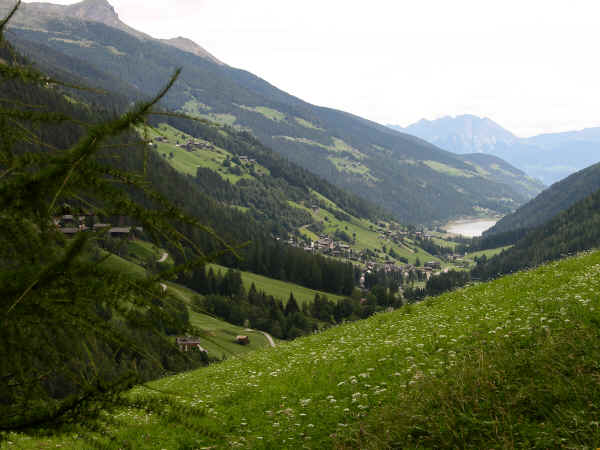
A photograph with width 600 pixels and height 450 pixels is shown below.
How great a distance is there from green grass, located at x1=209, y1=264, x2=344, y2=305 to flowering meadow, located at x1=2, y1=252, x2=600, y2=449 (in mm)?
124792

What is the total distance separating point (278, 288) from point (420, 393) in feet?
490

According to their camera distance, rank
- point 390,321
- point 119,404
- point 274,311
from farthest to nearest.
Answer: point 274,311 < point 390,321 < point 119,404

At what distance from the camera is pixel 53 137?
15288cm

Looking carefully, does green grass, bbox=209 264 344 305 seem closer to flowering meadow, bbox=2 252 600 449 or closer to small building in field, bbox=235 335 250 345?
small building in field, bbox=235 335 250 345

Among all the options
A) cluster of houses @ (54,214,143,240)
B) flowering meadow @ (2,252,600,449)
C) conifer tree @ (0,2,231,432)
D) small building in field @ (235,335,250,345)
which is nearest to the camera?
conifer tree @ (0,2,231,432)

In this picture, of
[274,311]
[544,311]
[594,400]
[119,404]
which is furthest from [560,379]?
[274,311]

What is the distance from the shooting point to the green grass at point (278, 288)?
146 m

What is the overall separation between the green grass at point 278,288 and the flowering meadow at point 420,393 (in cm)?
12479

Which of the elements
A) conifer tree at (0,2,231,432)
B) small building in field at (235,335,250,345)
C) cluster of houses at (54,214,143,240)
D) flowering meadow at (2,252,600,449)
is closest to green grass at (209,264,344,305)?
small building in field at (235,335,250,345)

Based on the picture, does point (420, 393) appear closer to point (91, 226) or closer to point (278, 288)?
point (91, 226)

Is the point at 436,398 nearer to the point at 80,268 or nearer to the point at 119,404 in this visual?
the point at 119,404

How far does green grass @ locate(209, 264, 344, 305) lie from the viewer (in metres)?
146

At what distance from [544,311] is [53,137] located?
177761mm

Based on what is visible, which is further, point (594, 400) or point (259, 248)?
point (259, 248)
